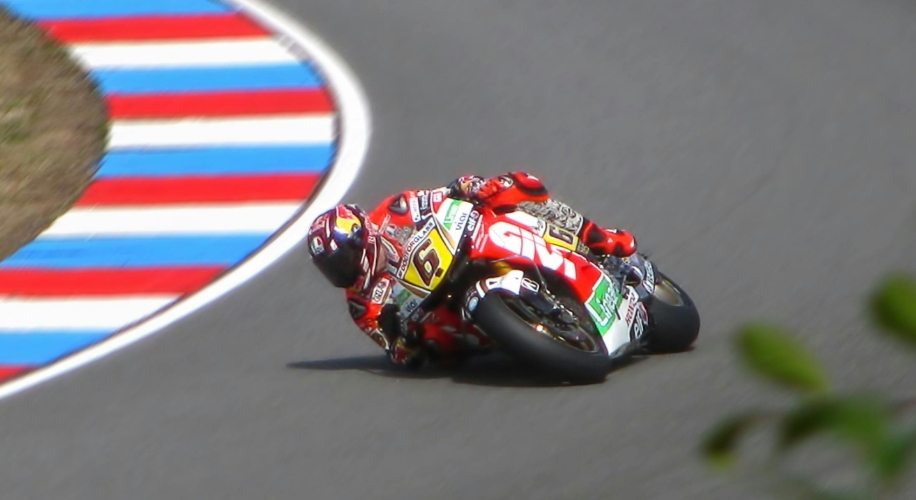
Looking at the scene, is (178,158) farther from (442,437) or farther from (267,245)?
(442,437)

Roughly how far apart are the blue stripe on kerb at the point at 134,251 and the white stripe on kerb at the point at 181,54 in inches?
112

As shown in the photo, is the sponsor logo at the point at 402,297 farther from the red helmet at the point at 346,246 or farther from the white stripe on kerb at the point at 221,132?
the white stripe on kerb at the point at 221,132

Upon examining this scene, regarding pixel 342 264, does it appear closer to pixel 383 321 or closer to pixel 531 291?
pixel 383 321

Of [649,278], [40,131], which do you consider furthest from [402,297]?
[40,131]

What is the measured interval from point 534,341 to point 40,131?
207 inches

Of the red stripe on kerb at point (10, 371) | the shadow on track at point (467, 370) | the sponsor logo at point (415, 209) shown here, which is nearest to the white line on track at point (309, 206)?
the red stripe on kerb at point (10, 371)

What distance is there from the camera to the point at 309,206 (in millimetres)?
8242

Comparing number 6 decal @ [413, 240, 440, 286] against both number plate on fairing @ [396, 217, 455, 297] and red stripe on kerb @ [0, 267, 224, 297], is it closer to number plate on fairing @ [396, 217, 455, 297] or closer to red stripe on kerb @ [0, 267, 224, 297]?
number plate on fairing @ [396, 217, 455, 297]

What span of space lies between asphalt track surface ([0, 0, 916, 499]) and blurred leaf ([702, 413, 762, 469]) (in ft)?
9.71

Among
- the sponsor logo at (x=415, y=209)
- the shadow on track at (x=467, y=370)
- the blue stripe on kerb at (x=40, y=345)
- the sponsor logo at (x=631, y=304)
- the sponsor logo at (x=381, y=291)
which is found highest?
the sponsor logo at (x=415, y=209)

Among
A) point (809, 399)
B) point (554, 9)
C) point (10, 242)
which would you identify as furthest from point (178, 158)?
point (809, 399)

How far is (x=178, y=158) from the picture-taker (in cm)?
908

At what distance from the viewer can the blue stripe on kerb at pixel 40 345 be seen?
668cm

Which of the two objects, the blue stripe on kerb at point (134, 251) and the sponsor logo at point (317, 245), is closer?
the sponsor logo at point (317, 245)
